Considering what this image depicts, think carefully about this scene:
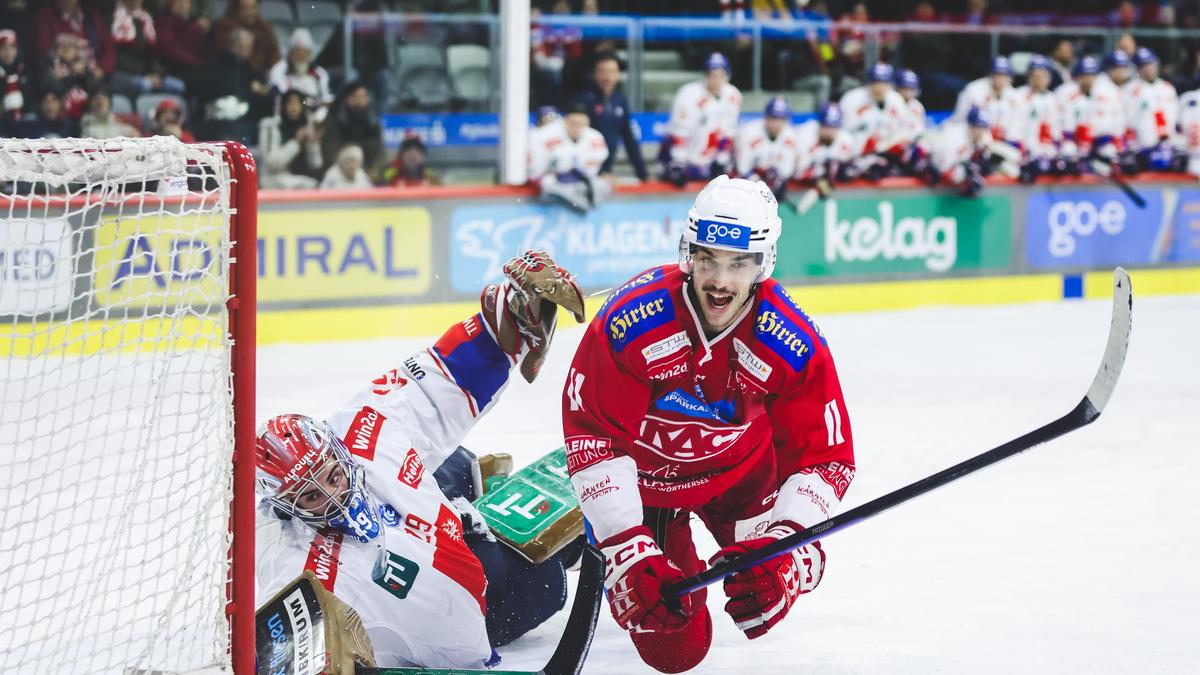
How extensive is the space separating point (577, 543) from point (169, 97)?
4.86 metres

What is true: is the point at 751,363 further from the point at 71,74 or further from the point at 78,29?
the point at 78,29

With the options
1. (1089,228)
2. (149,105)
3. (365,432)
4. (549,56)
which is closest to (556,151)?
(549,56)

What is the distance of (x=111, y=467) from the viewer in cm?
438

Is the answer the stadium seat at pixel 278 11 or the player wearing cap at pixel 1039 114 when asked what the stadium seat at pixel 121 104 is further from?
the player wearing cap at pixel 1039 114

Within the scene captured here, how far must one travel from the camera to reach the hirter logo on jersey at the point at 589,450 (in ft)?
10.2

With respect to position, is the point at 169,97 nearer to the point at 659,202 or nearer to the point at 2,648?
the point at 659,202

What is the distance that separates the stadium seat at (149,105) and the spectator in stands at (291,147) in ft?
1.45

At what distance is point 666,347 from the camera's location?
120 inches

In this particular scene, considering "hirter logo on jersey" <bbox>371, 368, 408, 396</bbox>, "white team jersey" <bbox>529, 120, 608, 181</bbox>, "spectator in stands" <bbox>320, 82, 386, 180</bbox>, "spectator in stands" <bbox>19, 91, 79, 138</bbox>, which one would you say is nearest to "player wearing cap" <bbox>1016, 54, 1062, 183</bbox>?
"white team jersey" <bbox>529, 120, 608, 181</bbox>

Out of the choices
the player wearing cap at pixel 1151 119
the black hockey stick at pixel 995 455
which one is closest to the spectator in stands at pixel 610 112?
the player wearing cap at pixel 1151 119

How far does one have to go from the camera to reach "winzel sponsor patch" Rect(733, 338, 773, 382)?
3.05 meters

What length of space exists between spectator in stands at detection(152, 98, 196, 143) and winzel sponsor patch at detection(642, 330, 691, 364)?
17.2ft

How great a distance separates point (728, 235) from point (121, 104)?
554cm

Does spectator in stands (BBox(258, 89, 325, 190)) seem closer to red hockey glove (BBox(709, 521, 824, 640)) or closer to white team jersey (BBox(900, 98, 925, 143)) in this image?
white team jersey (BBox(900, 98, 925, 143))
